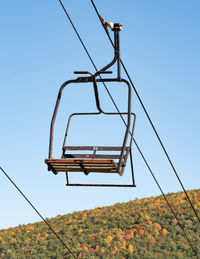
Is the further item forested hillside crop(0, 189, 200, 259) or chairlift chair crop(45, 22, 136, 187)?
forested hillside crop(0, 189, 200, 259)

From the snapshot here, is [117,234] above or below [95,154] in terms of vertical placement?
below

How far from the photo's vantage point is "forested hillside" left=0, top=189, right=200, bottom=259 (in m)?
34.8

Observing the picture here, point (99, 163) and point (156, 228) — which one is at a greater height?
point (99, 163)

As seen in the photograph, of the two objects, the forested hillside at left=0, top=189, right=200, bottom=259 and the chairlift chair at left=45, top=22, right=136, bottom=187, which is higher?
the chairlift chair at left=45, top=22, right=136, bottom=187

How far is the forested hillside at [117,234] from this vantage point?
34844 mm

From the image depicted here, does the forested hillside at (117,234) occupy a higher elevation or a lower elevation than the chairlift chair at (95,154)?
lower

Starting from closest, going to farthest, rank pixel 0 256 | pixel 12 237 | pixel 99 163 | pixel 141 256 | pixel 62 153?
1. pixel 99 163
2. pixel 62 153
3. pixel 141 256
4. pixel 0 256
5. pixel 12 237

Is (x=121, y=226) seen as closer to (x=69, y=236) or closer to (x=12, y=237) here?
(x=69, y=236)

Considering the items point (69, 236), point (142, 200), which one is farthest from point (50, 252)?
point (142, 200)

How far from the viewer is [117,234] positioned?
37344 mm

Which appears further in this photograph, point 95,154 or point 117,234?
point 117,234

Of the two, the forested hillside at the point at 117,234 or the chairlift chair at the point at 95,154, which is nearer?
the chairlift chair at the point at 95,154

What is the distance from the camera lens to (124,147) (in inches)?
297

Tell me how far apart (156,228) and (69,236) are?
5890mm
